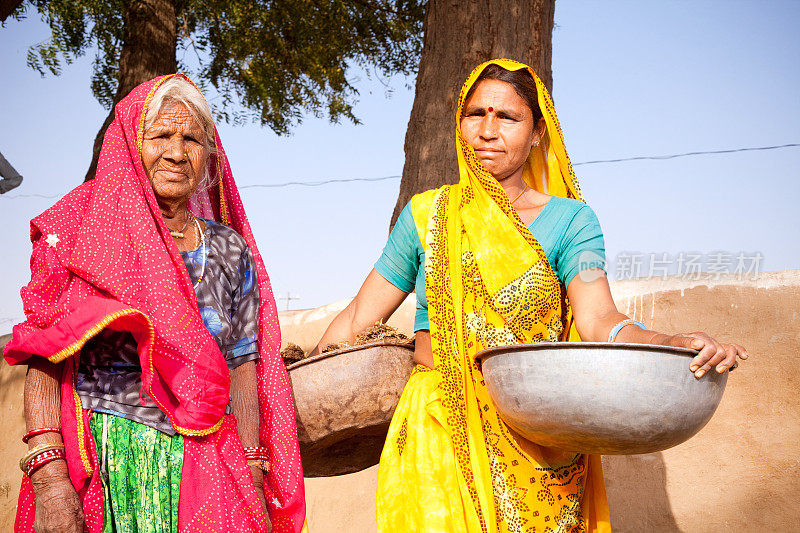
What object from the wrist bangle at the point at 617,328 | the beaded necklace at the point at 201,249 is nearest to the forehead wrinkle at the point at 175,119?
the beaded necklace at the point at 201,249

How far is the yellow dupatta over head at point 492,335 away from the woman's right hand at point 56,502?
106 centimetres

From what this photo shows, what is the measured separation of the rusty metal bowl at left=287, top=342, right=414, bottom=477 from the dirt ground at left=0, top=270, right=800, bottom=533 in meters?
2.20

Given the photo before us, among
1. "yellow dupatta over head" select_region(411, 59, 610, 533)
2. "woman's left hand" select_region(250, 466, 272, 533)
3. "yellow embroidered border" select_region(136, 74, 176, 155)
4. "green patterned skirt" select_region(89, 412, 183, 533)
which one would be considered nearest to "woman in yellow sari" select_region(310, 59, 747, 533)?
"yellow dupatta over head" select_region(411, 59, 610, 533)

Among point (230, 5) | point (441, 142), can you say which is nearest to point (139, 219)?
point (441, 142)

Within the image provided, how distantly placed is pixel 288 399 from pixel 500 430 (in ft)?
2.22

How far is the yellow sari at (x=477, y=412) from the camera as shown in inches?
91.3

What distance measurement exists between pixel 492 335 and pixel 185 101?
3.90ft

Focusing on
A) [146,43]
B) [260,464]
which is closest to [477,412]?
[260,464]

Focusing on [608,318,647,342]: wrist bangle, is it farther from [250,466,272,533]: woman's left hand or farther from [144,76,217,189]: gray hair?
[144,76,217,189]: gray hair

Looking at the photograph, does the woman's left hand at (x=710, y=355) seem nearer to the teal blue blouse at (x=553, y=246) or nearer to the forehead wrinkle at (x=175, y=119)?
the teal blue blouse at (x=553, y=246)

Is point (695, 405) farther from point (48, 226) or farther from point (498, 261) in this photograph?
point (48, 226)

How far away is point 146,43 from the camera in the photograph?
7223 mm

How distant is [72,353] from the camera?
2.04 meters

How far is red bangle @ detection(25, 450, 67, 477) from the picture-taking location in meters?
2.01
